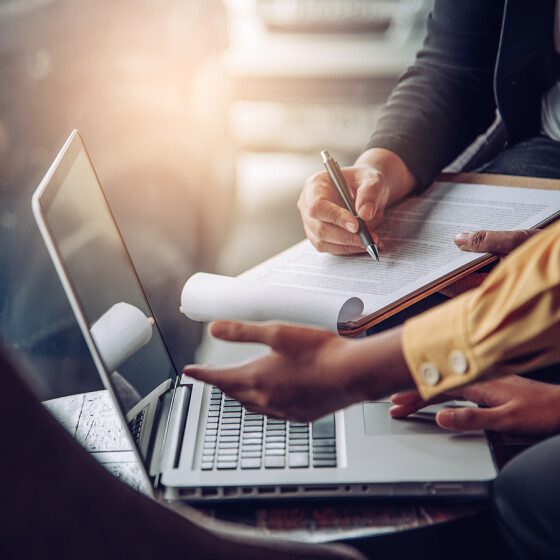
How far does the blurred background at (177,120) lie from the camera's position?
179 centimetres

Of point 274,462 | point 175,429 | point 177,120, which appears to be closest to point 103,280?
point 175,429

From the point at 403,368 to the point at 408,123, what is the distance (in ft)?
2.79

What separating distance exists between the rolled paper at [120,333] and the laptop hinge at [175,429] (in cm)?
9

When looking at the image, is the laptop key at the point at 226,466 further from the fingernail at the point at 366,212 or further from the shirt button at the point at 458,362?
the fingernail at the point at 366,212

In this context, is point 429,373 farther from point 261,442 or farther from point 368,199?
point 368,199

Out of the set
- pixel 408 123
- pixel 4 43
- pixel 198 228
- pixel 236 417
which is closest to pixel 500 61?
pixel 408 123

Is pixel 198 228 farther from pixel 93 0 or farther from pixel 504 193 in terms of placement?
pixel 504 193

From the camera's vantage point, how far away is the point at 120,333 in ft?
2.67

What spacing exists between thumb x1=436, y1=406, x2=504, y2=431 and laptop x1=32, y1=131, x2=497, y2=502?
2 centimetres

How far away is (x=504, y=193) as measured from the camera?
116 centimetres

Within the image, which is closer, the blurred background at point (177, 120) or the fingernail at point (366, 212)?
the fingernail at point (366, 212)

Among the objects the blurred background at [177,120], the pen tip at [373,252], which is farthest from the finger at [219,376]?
the blurred background at [177,120]

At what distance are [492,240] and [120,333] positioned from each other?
0.61 meters

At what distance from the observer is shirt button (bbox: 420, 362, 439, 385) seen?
62 cm
